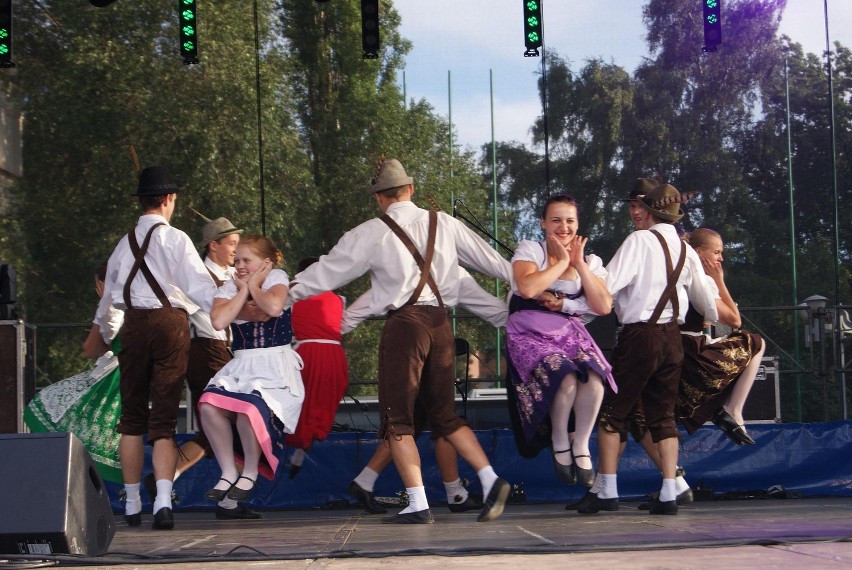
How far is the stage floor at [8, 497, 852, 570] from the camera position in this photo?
11.2ft

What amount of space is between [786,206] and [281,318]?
14541 millimetres

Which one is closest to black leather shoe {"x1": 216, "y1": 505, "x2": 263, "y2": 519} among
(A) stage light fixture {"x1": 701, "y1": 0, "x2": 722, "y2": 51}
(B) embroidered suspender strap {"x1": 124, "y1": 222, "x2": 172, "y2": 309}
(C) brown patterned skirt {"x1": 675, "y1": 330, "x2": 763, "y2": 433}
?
(B) embroidered suspender strap {"x1": 124, "y1": 222, "x2": 172, "y2": 309}

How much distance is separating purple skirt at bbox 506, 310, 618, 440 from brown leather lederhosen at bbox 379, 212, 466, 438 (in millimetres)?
342

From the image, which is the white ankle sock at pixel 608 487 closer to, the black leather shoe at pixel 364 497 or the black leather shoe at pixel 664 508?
the black leather shoe at pixel 664 508

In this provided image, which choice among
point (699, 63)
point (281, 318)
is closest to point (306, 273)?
point (281, 318)

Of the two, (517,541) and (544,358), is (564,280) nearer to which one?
(544,358)

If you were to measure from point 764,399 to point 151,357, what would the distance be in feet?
14.5

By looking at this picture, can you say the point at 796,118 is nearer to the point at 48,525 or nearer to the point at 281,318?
the point at 281,318

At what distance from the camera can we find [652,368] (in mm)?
5602

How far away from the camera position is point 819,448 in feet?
22.8

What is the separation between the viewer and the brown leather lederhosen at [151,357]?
555 cm

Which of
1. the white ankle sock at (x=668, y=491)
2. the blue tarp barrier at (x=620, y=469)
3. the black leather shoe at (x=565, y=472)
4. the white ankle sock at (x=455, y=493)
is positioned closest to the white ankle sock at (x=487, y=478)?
the black leather shoe at (x=565, y=472)

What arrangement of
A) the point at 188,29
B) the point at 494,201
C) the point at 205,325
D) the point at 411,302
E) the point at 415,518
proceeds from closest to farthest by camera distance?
the point at 415,518, the point at 411,302, the point at 205,325, the point at 188,29, the point at 494,201

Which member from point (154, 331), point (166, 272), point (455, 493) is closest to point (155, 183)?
point (166, 272)
